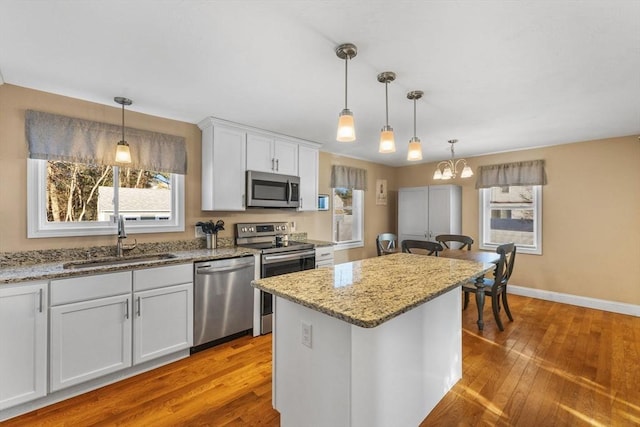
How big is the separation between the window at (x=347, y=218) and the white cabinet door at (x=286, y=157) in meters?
1.26

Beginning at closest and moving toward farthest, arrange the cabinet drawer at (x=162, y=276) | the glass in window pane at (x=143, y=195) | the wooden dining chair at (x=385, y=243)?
the cabinet drawer at (x=162, y=276)
the glass in window pane at (x=143, y=195)
the wooden dining chair at (x=385, y=243)

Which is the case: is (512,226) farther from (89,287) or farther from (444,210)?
(89,287)

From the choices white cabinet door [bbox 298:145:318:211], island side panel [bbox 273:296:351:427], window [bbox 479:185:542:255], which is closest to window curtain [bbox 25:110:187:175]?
white cabinet door [bbox 298:145:318:211]

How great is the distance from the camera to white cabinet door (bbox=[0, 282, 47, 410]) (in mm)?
1846

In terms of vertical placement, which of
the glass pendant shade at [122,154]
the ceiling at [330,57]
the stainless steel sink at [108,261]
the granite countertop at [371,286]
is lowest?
the stainless steel sink at [108,261]

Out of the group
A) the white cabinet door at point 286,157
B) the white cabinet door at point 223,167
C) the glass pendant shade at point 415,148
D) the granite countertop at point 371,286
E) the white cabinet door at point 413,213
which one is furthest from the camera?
the white cabinet door at point 413,213

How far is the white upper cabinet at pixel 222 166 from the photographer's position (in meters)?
3.12

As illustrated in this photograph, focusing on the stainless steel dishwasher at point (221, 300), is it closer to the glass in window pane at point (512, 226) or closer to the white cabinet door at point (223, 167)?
the white cabinet door at point (223, 167)

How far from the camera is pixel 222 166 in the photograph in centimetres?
317

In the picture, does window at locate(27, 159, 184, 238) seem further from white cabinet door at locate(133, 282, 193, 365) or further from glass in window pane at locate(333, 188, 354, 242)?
glass in window pane at locate(333, 188, 354, 242)

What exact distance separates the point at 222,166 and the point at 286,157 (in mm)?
859

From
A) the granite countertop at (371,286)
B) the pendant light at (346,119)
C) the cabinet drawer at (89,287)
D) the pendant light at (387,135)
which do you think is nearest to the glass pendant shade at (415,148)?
the pendant light at (387,135)

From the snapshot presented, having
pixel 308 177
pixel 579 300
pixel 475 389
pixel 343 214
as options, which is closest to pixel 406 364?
pixel 475 389

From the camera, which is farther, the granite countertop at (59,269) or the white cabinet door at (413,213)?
the white cabinet door at (413,213)
